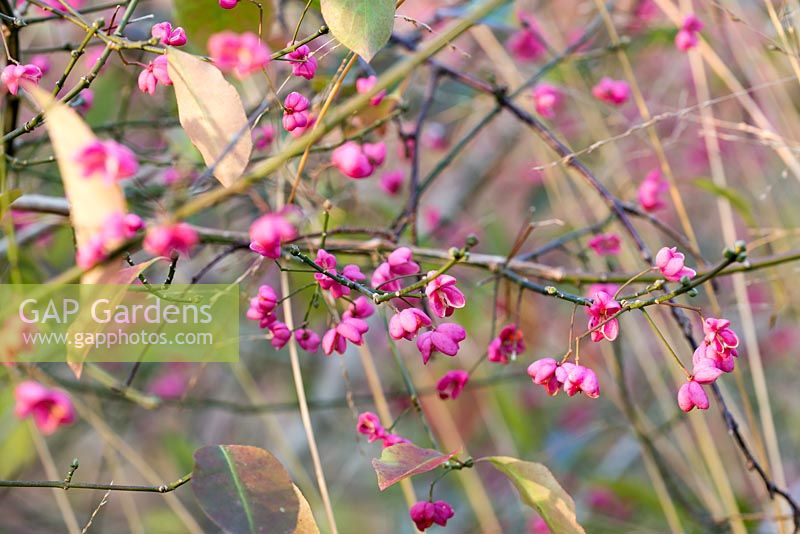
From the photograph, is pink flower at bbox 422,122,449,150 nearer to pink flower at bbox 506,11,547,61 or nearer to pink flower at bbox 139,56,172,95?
pink flower at bbox 506,11,547,61

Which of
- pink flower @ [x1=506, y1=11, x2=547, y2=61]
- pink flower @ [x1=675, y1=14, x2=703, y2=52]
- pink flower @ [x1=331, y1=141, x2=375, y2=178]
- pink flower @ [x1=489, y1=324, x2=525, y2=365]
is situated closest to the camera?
pink flower @ [x1=331, y1=141, x2=375, y2=178]

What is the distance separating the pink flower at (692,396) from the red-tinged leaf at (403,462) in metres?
0.18

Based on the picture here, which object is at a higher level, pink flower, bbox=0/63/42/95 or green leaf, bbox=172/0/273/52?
green leaf, bbox=172/0/273/52

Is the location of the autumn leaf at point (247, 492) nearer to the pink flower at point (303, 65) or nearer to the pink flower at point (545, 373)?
the pink flower at point (545, 373)

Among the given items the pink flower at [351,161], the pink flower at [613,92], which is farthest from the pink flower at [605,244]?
the pink flower at [351,161]

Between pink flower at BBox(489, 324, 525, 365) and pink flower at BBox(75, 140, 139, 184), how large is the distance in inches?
18.0

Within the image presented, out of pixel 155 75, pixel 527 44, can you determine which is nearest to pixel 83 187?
pixel 155 75

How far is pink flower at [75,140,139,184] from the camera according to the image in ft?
1.40

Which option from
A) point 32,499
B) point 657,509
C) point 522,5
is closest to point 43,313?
point 657,509

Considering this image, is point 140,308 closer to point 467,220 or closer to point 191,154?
point 191,154

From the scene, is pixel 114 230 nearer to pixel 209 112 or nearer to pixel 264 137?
pixel 209 112

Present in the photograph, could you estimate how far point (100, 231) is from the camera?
1.44 ft

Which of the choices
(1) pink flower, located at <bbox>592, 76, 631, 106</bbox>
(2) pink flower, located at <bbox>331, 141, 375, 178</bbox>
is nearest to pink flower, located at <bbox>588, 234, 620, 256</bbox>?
(1) pink flower, located at <bbox>592, 76, 631, 106</bbox>

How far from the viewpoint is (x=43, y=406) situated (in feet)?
1.53
